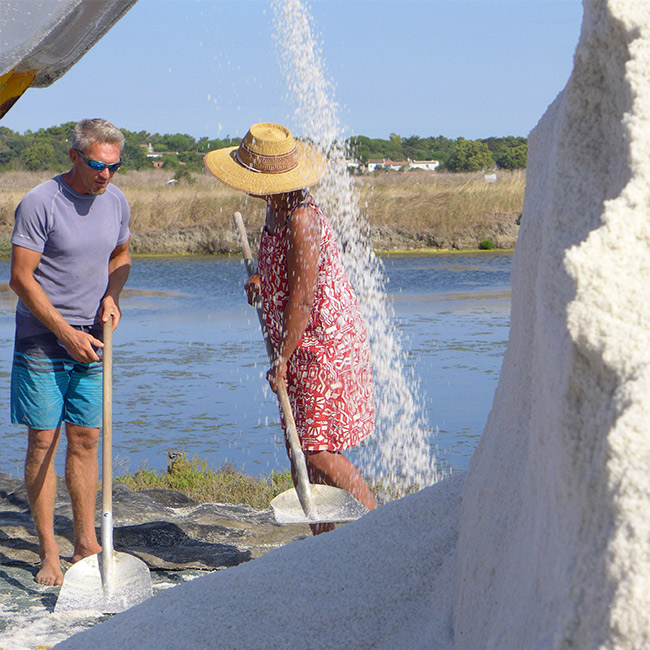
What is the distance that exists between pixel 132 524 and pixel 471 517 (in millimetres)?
2832

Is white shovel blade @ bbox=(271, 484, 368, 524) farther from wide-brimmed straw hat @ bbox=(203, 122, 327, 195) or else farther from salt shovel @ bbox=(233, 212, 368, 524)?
wide-brimmed straw hat @ bbox=(203, 122, 327, 195)

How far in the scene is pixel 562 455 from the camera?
0.98 metres

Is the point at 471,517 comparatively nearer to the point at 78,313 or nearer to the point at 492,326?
the point at 78,313

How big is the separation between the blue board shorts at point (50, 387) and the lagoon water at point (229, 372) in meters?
2.05

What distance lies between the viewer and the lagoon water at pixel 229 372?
6.19 metres

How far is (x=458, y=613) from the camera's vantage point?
4.87ft

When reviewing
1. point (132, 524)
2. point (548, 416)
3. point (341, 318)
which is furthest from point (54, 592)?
point (548, 416)

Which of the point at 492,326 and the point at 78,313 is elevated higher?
the point at 78,313

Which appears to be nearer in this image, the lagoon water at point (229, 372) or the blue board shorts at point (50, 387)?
the blue board shorts at point (50, 387)

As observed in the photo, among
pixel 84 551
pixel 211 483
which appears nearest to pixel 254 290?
pixel 84 551

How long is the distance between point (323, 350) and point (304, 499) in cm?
60

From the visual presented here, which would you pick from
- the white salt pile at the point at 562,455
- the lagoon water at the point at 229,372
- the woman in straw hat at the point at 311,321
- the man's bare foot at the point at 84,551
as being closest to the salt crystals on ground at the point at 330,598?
the white salt pile at the point at 562,455

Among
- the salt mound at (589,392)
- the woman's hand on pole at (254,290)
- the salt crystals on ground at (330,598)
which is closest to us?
the salt mound at (589,392)

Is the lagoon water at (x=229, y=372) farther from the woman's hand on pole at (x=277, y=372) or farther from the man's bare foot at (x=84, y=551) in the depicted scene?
the woman's hand on pole at (x=277, y=372)
